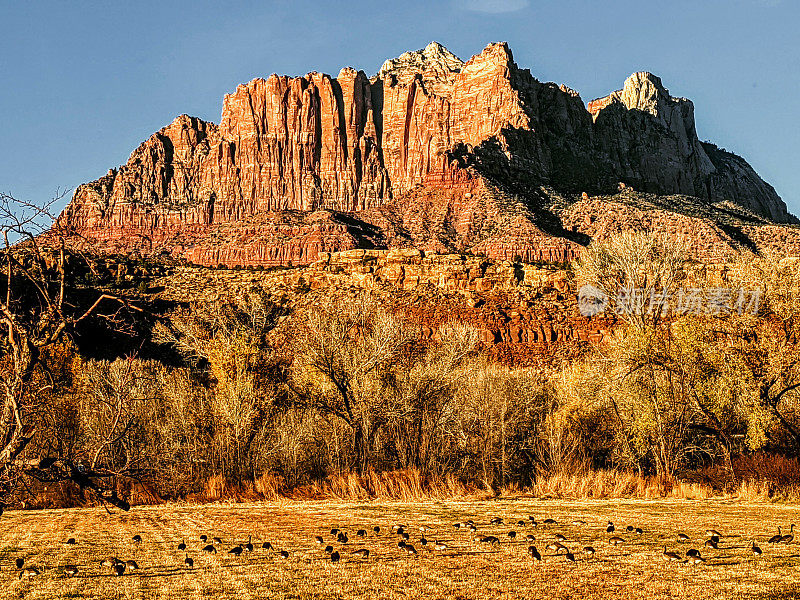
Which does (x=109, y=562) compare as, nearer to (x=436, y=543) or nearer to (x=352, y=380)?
(x=436, y=543)

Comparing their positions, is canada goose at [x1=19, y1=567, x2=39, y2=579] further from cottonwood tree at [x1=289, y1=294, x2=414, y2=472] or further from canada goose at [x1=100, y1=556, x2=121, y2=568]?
cottonwood tree at [x1=289, y1=294, x2=414, y2=472]

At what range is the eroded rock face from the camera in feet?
375

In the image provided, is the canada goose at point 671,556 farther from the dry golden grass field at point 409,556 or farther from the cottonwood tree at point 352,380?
the cottonwood tree at point 352,380

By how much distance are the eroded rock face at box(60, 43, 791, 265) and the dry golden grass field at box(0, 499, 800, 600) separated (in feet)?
297

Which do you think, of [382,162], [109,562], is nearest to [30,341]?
[109,562]

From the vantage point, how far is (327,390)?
23.0 metres

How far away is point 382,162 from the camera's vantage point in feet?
512

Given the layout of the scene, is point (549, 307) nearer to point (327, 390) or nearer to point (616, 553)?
point (327, 390)

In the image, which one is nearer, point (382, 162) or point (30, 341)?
point (30, 341)

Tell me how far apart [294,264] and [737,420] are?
80.1 metres

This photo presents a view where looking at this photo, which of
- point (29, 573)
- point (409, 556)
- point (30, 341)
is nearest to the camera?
point (30, 341)

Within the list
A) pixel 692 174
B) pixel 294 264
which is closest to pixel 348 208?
pixel 294 264

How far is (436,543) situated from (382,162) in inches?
5814

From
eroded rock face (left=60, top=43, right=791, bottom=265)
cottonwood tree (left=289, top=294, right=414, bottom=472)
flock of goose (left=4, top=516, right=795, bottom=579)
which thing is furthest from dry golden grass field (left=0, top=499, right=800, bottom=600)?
eroded rock face (left=60, top=43, right=791, bottom=265)
